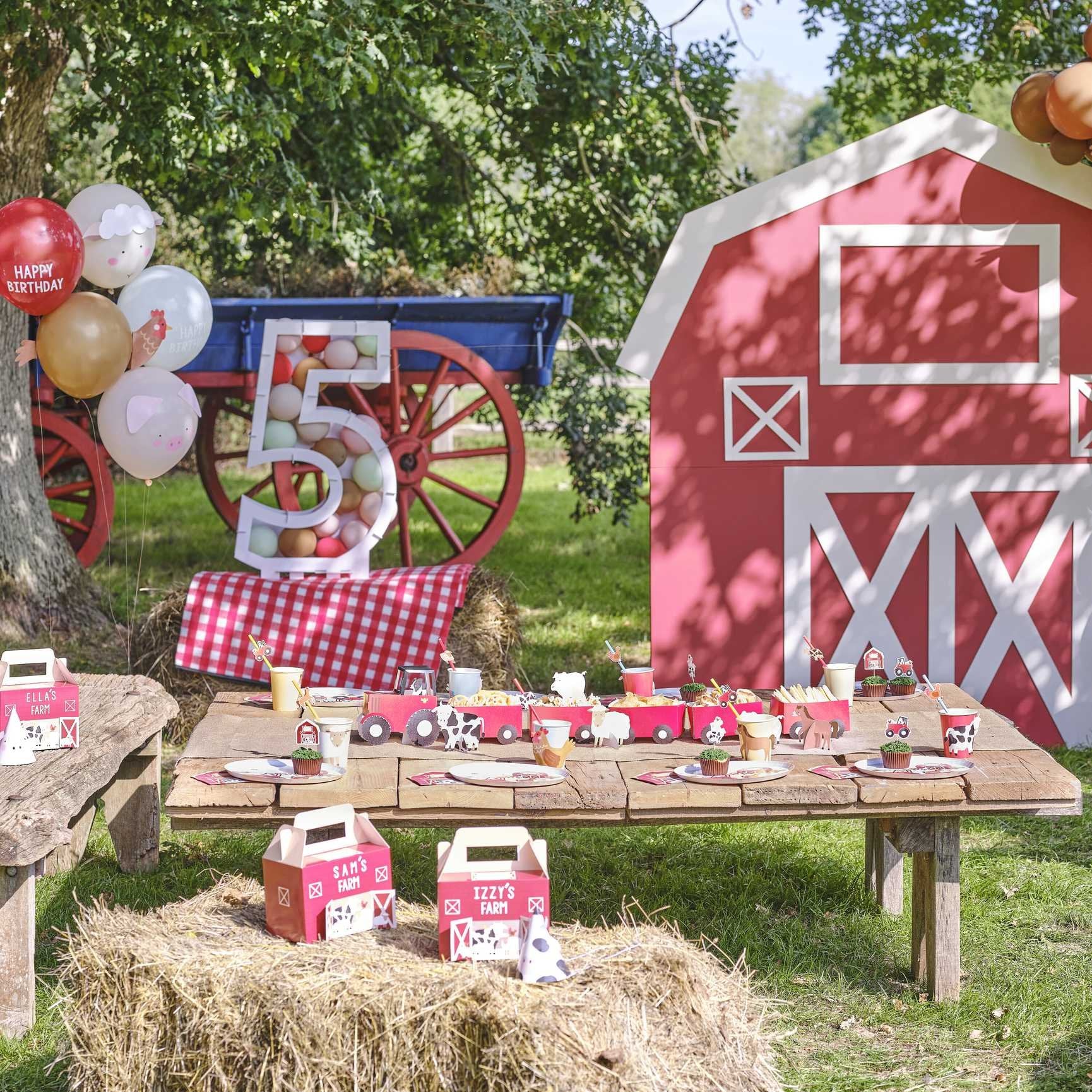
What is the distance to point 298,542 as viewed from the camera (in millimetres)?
7023

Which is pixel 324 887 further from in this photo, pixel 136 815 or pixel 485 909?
pixel 136 815

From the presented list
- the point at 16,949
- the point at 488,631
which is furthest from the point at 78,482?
the point at 16,949

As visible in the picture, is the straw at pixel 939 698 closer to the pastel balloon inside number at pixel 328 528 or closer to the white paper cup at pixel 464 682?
the white paper cup at pixel 464 682

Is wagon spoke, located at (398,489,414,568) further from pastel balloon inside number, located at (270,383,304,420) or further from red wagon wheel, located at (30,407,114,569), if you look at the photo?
red wagon wheel, located at (30,407,114,569)

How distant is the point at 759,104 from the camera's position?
7681 centimetres

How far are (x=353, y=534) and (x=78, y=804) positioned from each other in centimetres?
346

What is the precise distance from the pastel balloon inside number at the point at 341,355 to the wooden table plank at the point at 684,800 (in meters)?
4.27

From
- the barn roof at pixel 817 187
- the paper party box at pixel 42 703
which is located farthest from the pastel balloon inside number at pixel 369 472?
the paper party box at pixel 42 703

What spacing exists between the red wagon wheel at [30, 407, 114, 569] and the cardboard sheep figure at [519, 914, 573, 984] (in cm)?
551

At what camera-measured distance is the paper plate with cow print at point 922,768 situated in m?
3.59

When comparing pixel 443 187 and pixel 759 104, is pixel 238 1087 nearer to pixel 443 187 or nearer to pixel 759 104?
pixel 443 187

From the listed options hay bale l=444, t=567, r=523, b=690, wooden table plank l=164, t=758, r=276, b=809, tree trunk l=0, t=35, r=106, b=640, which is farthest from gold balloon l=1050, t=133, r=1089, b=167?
tree trunk l=0, t=35, r=106, b=640

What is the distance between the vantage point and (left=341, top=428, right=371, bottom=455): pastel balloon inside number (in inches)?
282

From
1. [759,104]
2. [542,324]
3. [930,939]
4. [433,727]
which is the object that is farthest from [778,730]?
[759,104]
